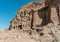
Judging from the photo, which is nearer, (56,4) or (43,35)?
(43,35)

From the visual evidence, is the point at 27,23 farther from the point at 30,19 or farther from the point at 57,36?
the point at 57,36

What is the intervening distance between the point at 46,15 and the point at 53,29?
9.11 m

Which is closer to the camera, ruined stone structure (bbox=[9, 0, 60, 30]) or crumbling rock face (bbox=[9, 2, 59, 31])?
ruined stone structure (bbox=[9, 0, 60, 30])

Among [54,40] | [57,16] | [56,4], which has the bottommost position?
[54,40]

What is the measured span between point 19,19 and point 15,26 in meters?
1.91

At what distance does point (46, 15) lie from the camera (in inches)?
1312

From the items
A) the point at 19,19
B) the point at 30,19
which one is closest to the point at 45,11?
the point at 30,19

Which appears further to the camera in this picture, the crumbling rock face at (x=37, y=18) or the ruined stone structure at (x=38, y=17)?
the crumbling rock face at (x=37, y=18)

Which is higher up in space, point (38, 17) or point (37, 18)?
point (38, 17)

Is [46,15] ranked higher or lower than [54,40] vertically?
higher

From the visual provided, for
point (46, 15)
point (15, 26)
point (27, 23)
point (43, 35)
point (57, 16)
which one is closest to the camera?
point (43, 35)

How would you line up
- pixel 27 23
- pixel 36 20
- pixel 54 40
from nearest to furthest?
1. pixel 54 40
2. pixel 36 20
3. pixel 27 23

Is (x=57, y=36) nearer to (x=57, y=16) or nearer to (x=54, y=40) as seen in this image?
(x=54, y=40)

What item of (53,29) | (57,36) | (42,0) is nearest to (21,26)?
(42,0)
